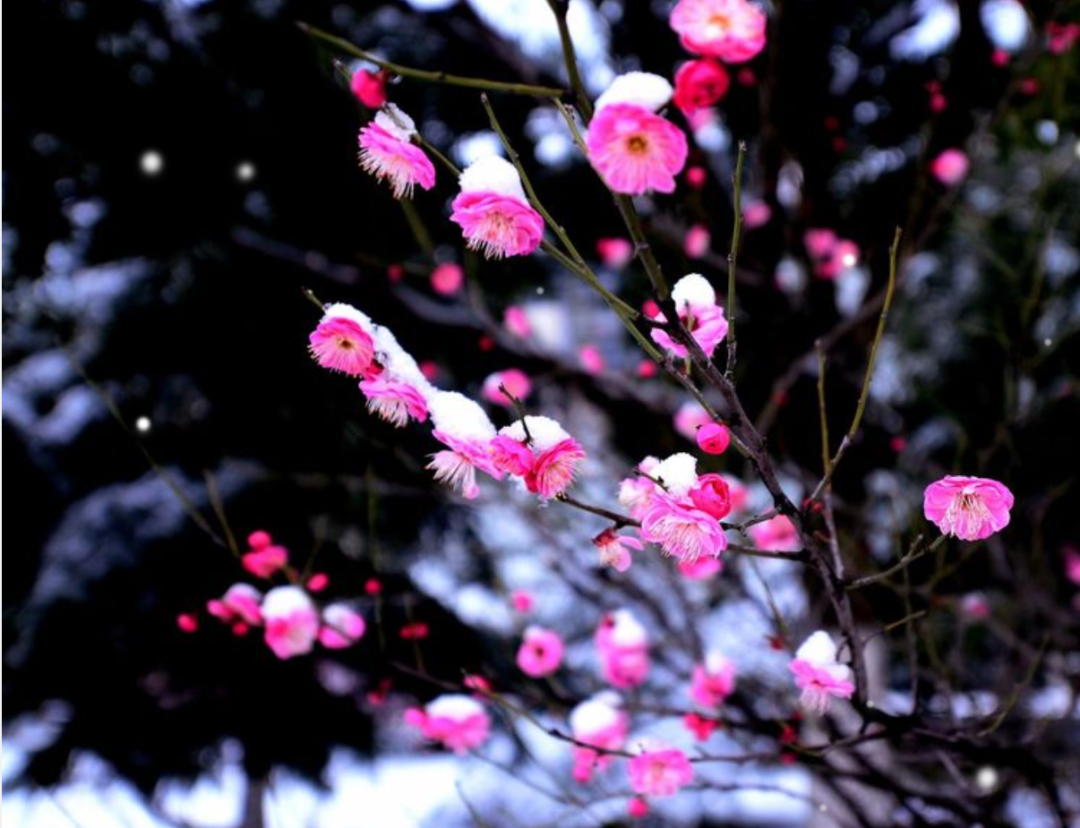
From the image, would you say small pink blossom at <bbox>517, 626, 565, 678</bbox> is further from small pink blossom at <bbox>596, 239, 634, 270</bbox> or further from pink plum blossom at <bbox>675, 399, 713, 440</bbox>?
small pink blossom at <bbox>596, 239, 634, 270</bbox>

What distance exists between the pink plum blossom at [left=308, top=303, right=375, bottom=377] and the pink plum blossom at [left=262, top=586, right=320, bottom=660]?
953 mm

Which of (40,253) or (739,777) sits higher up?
(40,253)

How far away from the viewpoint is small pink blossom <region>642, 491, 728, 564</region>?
102cm

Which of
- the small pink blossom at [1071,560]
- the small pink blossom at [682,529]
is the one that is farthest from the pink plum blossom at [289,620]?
the small pink blossom at [1071,560]

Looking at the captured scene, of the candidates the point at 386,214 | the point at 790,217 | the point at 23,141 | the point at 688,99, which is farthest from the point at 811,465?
the point at 23,141

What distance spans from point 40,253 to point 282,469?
45.7 inches

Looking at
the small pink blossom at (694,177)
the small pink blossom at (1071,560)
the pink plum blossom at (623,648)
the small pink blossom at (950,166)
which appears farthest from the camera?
the small pink blossom at (1071,560)

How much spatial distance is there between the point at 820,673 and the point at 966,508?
366 millimetres

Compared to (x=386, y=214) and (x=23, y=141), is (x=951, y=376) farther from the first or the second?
(x=23, y=141)

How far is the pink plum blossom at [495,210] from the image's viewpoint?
3.05 ft

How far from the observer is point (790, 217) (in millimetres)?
3566

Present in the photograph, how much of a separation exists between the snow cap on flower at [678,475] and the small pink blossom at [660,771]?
828mm

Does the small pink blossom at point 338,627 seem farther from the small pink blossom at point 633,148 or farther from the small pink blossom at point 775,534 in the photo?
the small pink blossom at point 633,148

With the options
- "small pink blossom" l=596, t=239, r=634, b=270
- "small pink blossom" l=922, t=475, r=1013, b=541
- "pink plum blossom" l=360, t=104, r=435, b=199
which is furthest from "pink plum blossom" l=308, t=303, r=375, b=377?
"small pink blossom" l=596, t=239, r=634, b=270
